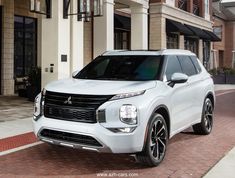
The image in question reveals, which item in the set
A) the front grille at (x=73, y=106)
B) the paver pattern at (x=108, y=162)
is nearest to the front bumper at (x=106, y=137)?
the front grille at (x=73, y=106)

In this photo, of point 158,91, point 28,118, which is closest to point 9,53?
point 28,118

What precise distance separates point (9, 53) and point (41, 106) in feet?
39.1

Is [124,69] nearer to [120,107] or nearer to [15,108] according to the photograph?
[120,107]

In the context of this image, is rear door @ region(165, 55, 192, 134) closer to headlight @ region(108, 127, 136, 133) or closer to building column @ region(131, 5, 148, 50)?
headlight @ region(108, 127, 136, 133)

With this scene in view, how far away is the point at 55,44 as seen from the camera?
47.7ft

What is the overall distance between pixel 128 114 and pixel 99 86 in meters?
0.69

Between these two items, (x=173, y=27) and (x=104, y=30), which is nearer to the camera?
(x=104, y=30)

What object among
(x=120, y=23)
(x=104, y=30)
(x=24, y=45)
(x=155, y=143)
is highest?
(x=120, y=23)

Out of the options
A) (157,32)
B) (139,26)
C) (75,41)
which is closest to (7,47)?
(75,41)

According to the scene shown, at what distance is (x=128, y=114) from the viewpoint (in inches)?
243

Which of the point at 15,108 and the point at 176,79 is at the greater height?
the point at 176,79

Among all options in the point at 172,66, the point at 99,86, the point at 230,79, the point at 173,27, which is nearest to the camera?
the point at 99,86

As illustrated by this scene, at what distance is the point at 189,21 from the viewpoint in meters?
29.8

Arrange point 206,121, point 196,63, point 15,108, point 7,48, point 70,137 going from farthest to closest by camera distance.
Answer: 1. point 7,48
2. point 15,108
3. point 206,121
4. point 196,63
5. point 70,137
